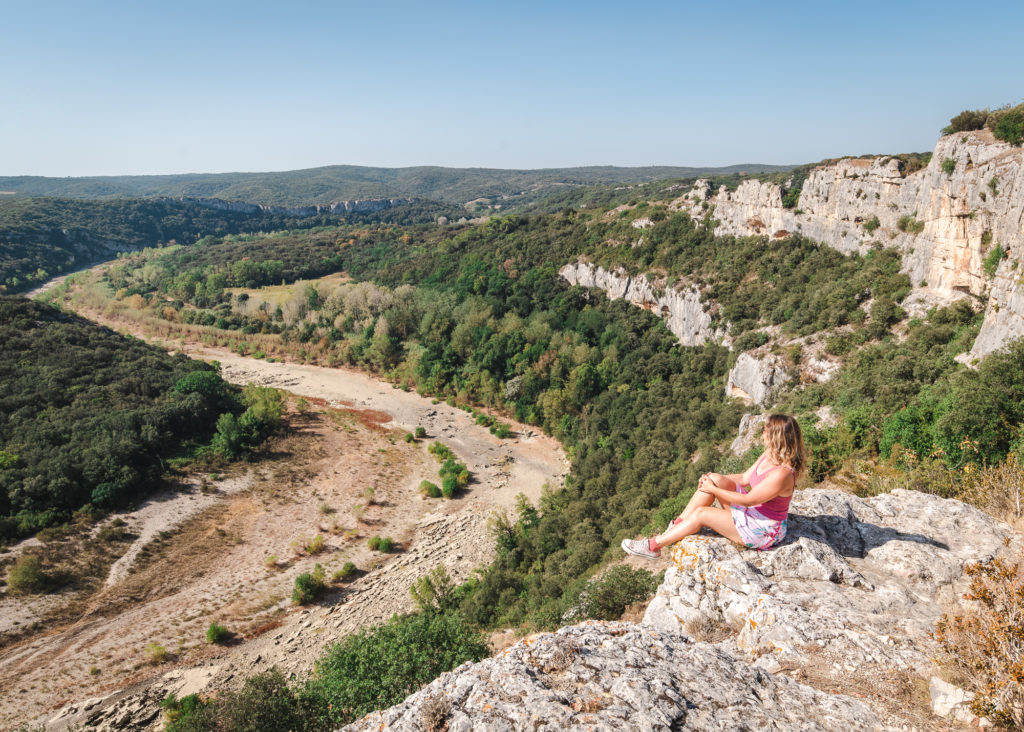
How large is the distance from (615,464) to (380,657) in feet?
70.1

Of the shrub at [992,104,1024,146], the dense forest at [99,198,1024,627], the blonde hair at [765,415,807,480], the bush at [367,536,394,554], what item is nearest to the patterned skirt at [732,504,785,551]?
the blonde hair at [765,415,807,480]

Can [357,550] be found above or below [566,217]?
below

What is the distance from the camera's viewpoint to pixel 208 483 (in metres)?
35.1

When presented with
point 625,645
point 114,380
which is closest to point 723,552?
point 625,645

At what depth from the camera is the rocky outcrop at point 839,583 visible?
18.5 ft

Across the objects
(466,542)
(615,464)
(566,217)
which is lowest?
(466,542)

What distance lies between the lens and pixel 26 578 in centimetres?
2380

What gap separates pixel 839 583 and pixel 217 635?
2513 centimetres

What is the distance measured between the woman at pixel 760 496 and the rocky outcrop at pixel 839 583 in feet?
0.70

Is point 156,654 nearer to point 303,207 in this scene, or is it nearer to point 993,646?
point 993,646

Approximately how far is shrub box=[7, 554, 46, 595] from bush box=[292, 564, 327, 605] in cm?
1197

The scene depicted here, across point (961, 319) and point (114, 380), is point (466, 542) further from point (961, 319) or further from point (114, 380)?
point (114, 380)

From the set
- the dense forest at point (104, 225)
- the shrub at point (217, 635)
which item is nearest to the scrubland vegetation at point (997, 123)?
the shrub at point (217, 635)

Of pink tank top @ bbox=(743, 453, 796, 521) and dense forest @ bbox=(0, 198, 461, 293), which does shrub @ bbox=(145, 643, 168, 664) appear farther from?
dense forest @ bbox=(0, 198, 461, 293)
